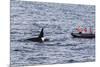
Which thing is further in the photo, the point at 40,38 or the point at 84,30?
the point at 84,30

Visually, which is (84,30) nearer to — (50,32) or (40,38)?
(50,32)

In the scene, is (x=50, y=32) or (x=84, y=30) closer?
(x=50, y=32)

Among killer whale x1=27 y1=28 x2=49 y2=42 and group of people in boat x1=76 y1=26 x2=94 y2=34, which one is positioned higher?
group of people in boat x1=76 y1=26 x2=94 y2=34

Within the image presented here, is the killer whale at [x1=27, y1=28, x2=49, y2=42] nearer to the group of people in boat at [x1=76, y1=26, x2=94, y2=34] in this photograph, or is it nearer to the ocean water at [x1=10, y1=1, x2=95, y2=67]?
the ocean water at [x1=10, y1=1, x2=95, y2=67]

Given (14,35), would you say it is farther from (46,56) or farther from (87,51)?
(87,51)

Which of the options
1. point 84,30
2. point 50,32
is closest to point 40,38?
point 50,32

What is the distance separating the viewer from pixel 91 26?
2139 mm

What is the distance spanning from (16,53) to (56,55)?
0.37 metres

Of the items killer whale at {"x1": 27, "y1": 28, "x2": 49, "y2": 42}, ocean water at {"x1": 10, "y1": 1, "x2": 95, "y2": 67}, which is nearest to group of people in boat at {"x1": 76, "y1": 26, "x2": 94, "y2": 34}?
ocean water at {"x1": 10, "y1": 1, "x2": 95, "y2": 67}

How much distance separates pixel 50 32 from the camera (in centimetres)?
200

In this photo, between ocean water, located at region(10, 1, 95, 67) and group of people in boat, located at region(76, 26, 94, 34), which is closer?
ocean water, located at region(10, 1, 95, 67)

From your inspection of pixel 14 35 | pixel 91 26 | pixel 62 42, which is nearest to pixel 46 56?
pixel 62 42

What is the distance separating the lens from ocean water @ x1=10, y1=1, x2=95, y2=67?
6.22 ft

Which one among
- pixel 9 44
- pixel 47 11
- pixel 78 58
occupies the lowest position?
pixel 78 58
